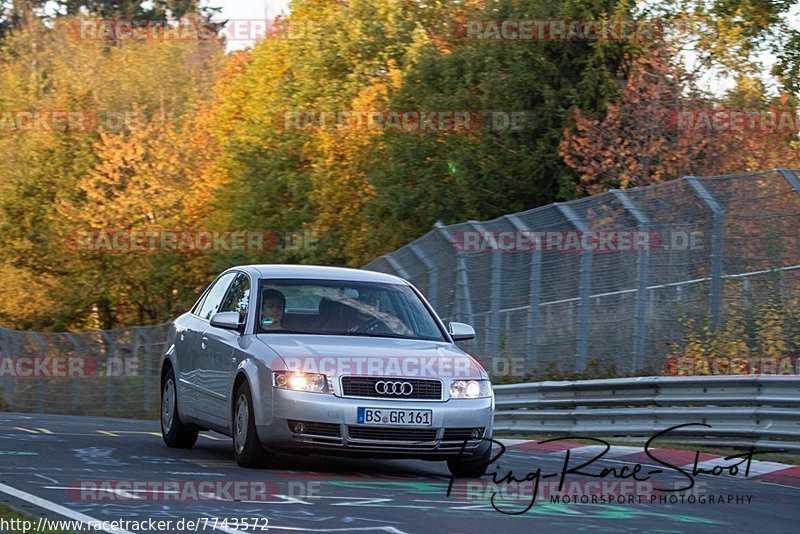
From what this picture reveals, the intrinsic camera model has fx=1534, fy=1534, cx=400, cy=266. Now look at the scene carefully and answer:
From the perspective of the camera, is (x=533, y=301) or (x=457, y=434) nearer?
(x=457, y=434)

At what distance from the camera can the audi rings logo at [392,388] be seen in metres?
10.6

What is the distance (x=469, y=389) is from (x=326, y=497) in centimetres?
201

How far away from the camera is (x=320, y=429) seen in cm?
1058

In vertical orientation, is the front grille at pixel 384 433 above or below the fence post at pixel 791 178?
below

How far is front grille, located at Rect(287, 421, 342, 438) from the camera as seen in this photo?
1055 centimetres

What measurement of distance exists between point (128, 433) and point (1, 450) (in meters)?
3.59

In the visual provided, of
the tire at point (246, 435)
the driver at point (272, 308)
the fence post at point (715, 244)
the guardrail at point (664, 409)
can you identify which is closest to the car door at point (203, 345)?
the driver at point (272, 308)

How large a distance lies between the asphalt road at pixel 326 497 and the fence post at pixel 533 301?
692cm

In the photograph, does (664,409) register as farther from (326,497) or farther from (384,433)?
(326,497)

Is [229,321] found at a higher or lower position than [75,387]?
higher

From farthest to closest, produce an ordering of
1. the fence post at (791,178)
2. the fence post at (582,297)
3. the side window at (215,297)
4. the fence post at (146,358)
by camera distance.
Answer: the fence post at (146,358), the fence post at (582,297), the fence post at (791,178), the side window at (215,297)

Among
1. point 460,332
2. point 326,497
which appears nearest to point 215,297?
point 460,332

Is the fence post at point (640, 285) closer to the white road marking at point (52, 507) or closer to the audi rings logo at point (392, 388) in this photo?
the audi rings logo at point (392, 388)

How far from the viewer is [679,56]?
34.5 metres
